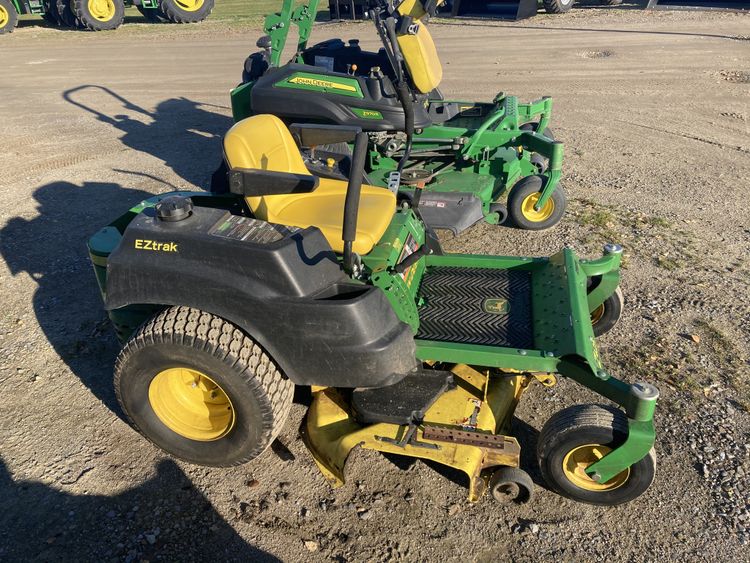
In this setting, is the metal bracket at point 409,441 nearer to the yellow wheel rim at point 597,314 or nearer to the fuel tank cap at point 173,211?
the fuel tank cap at point 173,211

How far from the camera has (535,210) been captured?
5.01m

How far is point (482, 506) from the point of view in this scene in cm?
260

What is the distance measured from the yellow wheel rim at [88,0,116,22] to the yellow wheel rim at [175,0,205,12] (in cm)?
172

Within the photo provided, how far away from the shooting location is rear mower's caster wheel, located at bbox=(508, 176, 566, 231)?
487 cm

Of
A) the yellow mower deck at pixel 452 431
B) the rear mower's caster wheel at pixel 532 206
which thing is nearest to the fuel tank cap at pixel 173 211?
the yellow mower deck at pixel 452 431

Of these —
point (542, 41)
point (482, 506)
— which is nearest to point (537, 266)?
point (482, 506)

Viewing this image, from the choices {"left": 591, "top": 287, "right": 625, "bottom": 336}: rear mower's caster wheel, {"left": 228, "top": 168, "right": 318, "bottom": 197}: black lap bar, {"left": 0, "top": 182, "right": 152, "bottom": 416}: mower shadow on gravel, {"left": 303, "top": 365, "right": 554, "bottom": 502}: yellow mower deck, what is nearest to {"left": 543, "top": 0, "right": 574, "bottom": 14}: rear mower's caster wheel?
{"left": 0, "top": 182, "right": 152, "bottom": 416}: mower shadow on gravel

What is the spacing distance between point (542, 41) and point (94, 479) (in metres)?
12.8

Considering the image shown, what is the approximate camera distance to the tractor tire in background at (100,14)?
48.6 ft

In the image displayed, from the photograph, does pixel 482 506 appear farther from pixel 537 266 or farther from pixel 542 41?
pixel 542 41

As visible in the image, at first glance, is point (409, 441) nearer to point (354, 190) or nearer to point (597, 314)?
point (354, 190)

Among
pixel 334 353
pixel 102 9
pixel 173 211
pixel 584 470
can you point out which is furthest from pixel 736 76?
pixel 102 9

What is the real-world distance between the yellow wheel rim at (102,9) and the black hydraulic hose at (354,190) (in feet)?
53.2

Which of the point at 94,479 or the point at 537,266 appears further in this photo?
the point at 537,266
